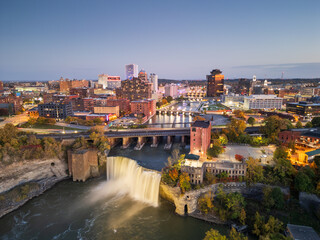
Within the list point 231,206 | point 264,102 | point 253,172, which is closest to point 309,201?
point 253,172

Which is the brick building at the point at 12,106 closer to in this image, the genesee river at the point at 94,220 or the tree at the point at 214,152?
the genesee river at the point at 94,220

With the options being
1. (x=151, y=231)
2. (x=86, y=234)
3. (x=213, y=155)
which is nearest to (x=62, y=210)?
(x=86, y=234)

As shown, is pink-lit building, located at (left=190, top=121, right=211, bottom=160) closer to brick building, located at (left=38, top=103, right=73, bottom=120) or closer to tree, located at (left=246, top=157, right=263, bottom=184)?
tree, located at (left=246, top=157, right=263, bottom=184)

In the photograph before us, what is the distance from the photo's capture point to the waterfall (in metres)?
31.4

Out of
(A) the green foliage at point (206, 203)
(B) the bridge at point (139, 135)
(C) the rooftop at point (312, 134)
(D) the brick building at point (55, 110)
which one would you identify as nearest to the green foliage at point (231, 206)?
(A) the green foliage at point (206, 203)

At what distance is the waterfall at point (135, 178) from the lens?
31.4 metres

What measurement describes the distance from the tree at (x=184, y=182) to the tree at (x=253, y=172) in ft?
28.2

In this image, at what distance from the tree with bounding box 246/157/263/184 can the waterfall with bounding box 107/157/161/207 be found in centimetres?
1306

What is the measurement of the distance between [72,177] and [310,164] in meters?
40.2

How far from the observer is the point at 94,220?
27438mm

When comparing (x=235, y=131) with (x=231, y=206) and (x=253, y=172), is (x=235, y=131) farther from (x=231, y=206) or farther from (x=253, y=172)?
(x=231, y=206)

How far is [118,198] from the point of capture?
1275 inches

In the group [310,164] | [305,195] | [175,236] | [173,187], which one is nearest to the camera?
[175,236]

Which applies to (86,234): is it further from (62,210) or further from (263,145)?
(263,145)
